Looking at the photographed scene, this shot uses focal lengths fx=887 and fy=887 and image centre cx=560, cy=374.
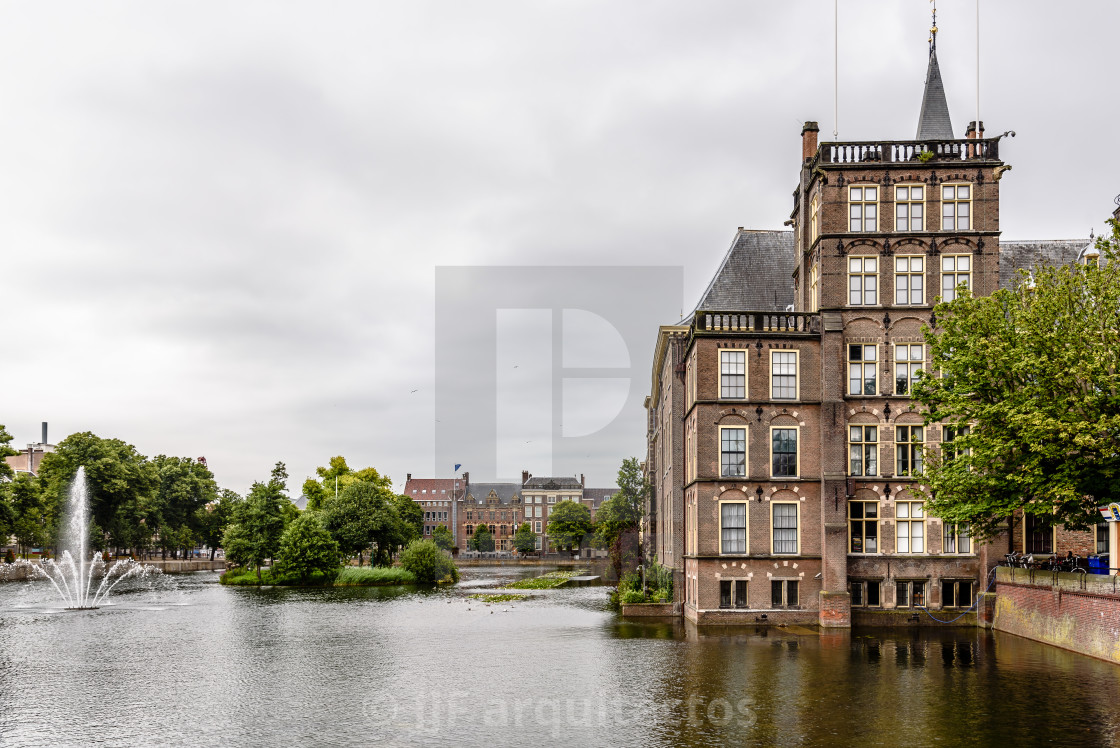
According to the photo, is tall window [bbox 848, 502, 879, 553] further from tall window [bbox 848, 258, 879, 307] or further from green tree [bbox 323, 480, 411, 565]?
green tree [bbox 323, 480, 411, 565]

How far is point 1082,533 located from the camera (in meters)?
44.3

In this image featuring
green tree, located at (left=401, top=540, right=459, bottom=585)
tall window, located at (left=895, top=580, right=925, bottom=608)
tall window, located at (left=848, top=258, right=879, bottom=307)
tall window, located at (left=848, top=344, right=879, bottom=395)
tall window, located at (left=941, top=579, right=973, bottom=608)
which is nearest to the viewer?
tall window, located at (left=941, top=579, right=973, bottom=608)

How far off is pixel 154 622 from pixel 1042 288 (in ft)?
157

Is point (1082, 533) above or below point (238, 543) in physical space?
above

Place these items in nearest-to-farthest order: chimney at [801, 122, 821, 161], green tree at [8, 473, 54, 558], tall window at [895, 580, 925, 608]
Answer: tall window at [895, 580, 925, 608]
chimney at [801, 122, 821, 161]
green tree at [8, 473, 54, 558]

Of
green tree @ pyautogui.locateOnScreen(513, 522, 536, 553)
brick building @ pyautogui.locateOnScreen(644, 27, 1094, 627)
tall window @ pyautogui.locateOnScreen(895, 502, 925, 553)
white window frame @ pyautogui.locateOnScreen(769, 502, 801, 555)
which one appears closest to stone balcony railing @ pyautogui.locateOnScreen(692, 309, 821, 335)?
brick building @ pyautogui.locateOnScreen(644, 27, 1094, 627)

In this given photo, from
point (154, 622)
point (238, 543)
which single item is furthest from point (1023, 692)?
point (238, 543)

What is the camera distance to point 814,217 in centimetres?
4806

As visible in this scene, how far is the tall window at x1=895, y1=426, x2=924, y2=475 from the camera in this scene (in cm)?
4506

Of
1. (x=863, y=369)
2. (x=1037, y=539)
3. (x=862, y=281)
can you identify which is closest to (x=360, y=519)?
(x=863, y=369)

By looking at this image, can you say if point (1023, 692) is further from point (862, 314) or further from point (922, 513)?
point (862, 314)

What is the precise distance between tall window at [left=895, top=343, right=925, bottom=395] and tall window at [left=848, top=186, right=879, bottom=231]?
6408mm

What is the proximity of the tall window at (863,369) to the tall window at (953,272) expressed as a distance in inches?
178

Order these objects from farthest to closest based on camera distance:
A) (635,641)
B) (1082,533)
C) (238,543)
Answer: (238,543) < (1082,533) < (635,641)
